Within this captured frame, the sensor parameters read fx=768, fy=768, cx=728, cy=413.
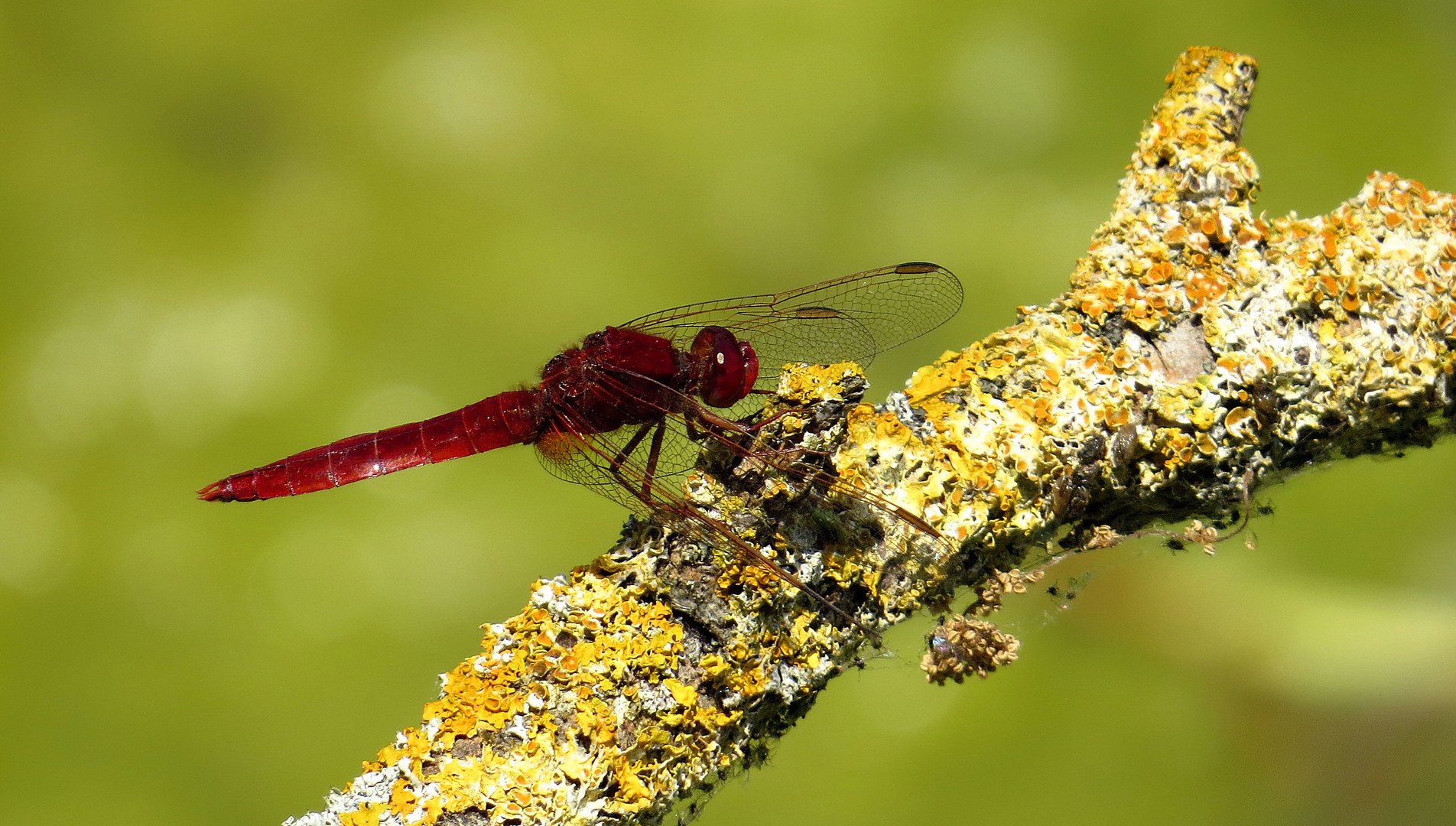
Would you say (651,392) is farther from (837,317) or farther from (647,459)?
(837,317)

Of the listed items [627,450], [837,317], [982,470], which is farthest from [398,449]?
[982,470]

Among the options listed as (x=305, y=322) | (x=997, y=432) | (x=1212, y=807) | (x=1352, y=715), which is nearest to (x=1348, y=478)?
(x=1352, y=715)

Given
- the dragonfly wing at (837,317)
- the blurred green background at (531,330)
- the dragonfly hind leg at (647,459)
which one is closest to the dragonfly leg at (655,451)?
the dragonfly hind leg at (647,459)

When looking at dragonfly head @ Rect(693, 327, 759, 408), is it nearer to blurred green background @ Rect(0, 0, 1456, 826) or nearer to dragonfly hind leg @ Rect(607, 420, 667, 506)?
dragonfly hind leg @ Rect(607, 420, 667, 506)

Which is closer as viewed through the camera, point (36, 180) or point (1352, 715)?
point (1352, 715)

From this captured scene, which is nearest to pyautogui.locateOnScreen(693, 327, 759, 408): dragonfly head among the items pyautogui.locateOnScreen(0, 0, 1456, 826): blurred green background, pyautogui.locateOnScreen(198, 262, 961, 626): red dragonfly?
pyautogui.locateOnScreen(198, 262, 961, 626): red dragonfly

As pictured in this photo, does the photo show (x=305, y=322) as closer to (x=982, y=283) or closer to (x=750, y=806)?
(x=750, y=806)

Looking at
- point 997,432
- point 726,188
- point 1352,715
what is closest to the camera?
point 997,432

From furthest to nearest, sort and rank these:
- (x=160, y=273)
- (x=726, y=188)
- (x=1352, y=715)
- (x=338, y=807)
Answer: (x=726, y=188), (x=160, y=273), (x=1352, y=715), (x=338, y=807)
